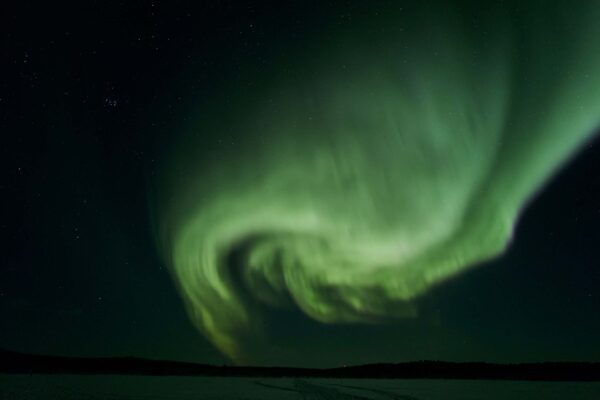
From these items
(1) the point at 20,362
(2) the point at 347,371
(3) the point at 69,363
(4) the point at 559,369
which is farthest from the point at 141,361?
(4) the point at 559,369

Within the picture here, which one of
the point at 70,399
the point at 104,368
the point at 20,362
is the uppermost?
the point at 20,362

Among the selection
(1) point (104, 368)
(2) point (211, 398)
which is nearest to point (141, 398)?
(2) point (211, 398)

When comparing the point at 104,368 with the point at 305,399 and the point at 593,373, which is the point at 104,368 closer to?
the point at 305,399

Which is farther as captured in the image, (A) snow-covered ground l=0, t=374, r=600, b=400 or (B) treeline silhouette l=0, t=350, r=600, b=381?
(B) treeline silhouette l=0, t=350, r=600, b=381

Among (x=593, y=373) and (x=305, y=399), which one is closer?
(x=305, y=399)

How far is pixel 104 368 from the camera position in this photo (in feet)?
303

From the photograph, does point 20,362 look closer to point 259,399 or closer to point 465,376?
point 465,376

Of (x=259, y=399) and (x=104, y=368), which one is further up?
(x=104, y=368)

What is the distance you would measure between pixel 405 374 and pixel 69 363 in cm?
6835

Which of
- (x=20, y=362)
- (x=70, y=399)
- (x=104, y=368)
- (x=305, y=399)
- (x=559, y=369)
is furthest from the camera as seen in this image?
(x=20, y=362)

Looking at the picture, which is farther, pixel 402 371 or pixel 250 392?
pixel 402 371

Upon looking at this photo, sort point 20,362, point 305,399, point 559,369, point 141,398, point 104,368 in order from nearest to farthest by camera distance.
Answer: point 141,398 → point 305,399 → point 559,369 → point 104,368 → point 20,362

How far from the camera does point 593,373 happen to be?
7969cm

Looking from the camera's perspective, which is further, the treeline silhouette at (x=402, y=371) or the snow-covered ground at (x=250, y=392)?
the treeline silhouette at (x=402, y=371)
